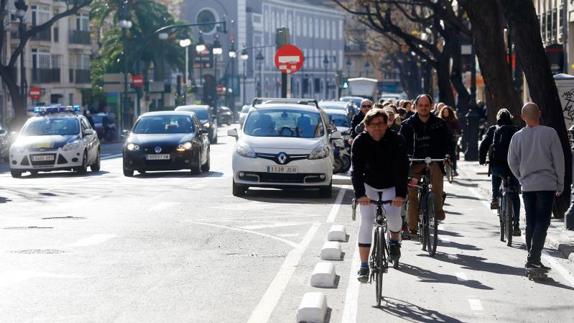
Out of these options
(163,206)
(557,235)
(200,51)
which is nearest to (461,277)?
(557,235)

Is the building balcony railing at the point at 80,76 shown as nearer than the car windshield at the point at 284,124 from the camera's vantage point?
No

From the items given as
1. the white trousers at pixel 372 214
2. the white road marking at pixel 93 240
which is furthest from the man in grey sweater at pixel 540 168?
the white road marking at pixel 93 240

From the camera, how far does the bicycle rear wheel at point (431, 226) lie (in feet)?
56.6

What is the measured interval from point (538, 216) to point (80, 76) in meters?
95.8

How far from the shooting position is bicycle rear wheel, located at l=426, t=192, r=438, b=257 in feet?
56.6

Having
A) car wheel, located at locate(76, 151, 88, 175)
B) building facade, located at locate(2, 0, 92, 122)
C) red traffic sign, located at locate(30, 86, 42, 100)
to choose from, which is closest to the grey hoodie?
car wheel, located at locate(76, 151, 88, 175)

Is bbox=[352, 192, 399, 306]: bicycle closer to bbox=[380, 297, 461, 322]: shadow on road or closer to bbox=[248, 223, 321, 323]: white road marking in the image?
bbox=[380, 297, 461, 322]: shadow on road

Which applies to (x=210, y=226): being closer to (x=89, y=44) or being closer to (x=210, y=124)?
Answer: (x=210, y=124)

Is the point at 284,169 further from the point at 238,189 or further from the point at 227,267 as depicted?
the point at 227,267

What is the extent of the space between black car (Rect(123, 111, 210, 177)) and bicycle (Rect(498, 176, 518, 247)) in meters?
16.8

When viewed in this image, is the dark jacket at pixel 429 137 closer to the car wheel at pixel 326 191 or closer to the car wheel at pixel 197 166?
the car wheel at pixel 326 191

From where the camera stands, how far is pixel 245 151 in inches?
1089

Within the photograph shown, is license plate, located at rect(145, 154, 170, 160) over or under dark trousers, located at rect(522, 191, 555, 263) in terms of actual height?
under

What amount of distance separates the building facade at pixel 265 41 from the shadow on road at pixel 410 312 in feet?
375
